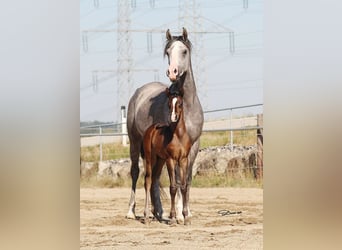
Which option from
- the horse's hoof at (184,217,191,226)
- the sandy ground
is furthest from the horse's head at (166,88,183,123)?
the horse's hoof at (184,217,191,226)

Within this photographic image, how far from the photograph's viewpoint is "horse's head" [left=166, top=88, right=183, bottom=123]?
7.40 metres

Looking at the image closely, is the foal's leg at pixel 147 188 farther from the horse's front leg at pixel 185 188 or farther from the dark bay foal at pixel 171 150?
the horse's front leg at pixel 185 188

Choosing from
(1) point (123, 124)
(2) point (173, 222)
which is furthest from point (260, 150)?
(1) point (123, 124)

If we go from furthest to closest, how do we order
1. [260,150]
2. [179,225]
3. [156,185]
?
[156,185] < [179,225] < [260,150]

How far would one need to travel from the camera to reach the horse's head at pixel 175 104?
7.40 m

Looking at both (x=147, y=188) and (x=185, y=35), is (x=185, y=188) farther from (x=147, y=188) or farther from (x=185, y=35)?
(x=185, y=35)

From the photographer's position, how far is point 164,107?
24.6ft

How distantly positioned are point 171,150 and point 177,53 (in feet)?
2.92

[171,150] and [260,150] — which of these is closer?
[260,150]

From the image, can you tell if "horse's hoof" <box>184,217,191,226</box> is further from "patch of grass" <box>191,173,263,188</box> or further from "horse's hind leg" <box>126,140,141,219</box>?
"horse's hind leg" <box>126,140,141,219</box>
